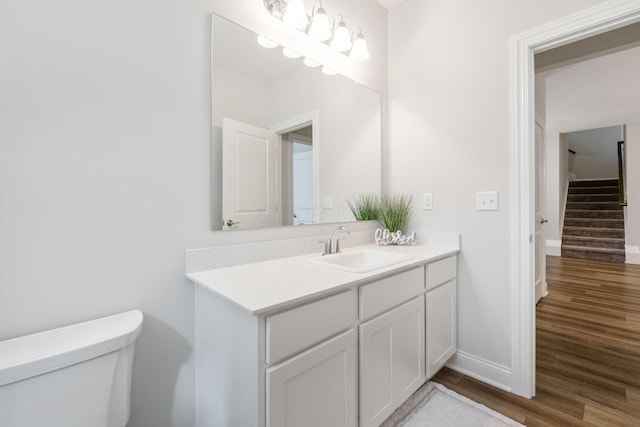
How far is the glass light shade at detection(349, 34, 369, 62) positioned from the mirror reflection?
6.2 inches

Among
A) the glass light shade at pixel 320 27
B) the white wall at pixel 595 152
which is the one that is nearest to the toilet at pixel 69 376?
the glass light shade at pixel 320 27

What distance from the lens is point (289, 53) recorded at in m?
1.62

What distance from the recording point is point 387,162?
7.43 ft

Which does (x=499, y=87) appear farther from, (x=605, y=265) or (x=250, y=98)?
(x=605, y=265)

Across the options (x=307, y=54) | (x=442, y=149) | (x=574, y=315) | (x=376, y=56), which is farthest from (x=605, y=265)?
(x=307, y=54)

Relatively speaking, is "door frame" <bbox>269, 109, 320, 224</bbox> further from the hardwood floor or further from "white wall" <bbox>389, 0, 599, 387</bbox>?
the hardwood floor

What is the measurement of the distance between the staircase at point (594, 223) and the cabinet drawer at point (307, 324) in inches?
245

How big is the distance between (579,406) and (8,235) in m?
2.61

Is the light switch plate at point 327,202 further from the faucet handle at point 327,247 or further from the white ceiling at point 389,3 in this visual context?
the white ceiling at point 389,3

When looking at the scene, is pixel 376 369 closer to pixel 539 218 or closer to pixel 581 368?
pixel 581 368

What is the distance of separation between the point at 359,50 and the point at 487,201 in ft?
4.13

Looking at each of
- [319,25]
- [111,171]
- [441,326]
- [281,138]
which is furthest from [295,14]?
[441,326]

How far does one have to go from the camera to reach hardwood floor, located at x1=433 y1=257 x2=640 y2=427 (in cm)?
149

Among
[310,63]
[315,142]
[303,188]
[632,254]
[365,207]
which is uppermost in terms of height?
[310,63]
